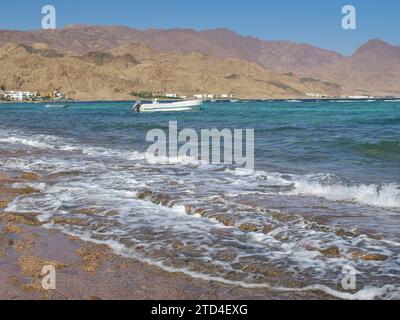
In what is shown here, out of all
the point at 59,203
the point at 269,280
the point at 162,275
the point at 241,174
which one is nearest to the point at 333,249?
the point at 269,280

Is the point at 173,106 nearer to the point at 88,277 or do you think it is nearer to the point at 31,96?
the point at 88,277

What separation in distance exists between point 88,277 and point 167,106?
241 ft

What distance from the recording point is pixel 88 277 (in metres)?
7.21

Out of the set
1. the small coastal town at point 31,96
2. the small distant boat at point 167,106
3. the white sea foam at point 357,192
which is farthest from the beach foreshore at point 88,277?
the small coastal town at point 31,96

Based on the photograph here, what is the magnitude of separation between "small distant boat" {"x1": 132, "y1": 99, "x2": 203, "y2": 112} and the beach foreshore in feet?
230

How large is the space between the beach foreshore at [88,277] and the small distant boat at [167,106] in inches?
2754

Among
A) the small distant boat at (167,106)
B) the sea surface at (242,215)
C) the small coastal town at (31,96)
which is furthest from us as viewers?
the small coastal town at (31,96)

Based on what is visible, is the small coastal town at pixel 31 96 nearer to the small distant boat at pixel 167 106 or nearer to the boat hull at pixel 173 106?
the small distant boat at pixel 167 106

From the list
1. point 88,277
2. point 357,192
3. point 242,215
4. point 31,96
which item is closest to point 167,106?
point 357,192

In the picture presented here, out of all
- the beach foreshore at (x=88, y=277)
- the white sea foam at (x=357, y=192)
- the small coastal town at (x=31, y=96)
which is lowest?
the beach foreshore at (x=88, y=277)

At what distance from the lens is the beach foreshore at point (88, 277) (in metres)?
6.58

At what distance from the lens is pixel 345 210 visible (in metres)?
11.6

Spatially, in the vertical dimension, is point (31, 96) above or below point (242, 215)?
A: above
